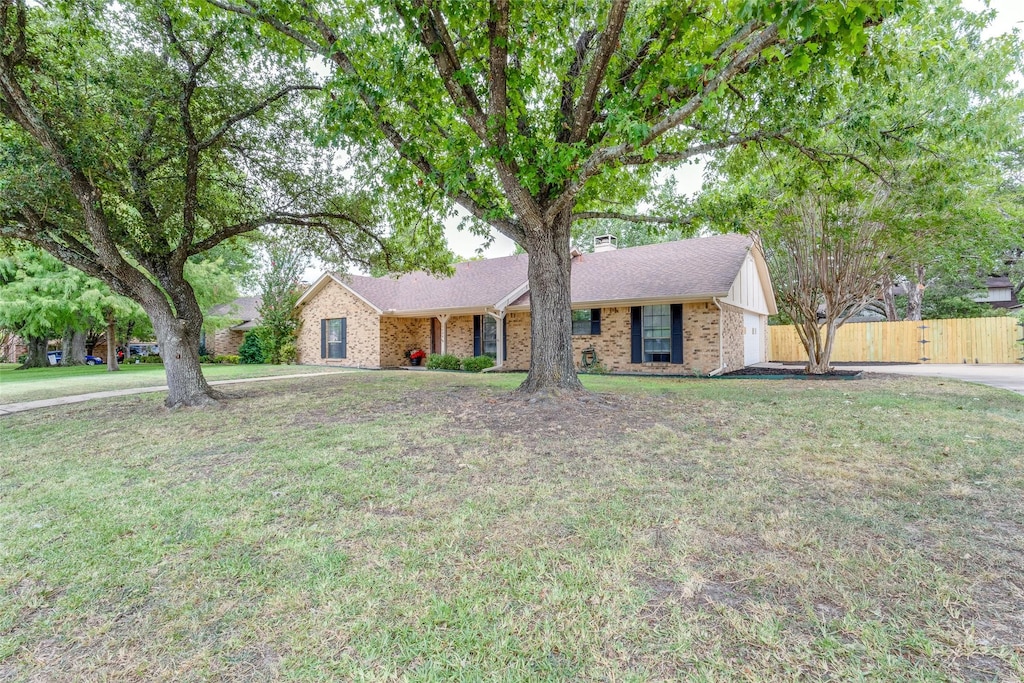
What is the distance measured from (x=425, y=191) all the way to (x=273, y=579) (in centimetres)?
693

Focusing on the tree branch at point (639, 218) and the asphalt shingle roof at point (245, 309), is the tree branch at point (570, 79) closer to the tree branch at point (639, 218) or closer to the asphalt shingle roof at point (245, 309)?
the tree branch at point (639, 218)

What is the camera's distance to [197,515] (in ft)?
11.0

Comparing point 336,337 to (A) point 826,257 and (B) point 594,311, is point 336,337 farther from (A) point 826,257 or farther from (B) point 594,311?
(A) point 826,257

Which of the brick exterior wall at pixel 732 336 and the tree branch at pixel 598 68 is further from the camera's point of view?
the brick exterior wall at pixel 732 336

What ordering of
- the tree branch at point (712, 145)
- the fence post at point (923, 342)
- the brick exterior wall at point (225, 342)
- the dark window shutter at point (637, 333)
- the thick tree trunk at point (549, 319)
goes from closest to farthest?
the tree branch at point (712, 145), the thick tree trunk at point (549, 319), the dark window shutter at point (637, 333), the fence post at point (923, 342), the brick exterior wall at point (225, 342)

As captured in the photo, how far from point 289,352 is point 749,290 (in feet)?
61.7

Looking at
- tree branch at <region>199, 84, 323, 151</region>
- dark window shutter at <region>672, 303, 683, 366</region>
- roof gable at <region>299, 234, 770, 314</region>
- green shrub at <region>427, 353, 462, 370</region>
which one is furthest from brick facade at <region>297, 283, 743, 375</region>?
tree branch at <region>199, 84, 323, 151</region>

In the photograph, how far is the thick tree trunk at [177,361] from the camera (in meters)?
7.80

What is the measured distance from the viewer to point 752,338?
55.4 feet

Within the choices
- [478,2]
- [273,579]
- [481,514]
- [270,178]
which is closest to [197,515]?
[273,579]

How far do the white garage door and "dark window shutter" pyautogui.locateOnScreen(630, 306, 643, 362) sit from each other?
4291mm

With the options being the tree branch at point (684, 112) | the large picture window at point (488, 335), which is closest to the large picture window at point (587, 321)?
the large picture window at point (488, 335)

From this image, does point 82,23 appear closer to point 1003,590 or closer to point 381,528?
point 381,528

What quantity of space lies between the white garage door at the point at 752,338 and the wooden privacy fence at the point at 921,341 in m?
2.64
